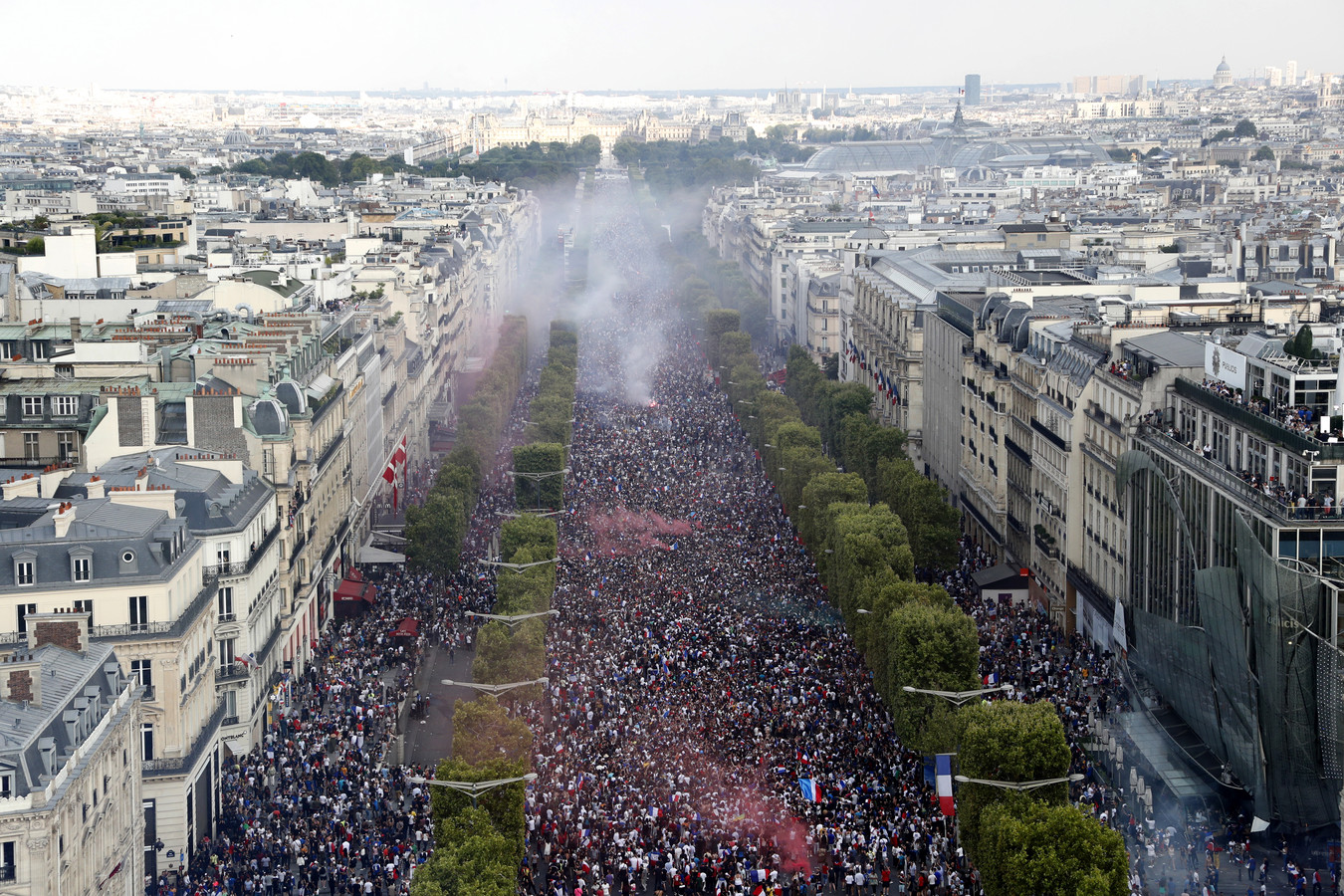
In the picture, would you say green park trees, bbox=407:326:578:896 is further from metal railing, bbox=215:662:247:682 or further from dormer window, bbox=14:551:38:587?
dormer window, bbox=14:551:38:587

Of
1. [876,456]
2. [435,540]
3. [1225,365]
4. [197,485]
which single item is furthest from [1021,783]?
[876,456]

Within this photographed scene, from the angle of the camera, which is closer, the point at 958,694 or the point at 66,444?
the point at 958,694

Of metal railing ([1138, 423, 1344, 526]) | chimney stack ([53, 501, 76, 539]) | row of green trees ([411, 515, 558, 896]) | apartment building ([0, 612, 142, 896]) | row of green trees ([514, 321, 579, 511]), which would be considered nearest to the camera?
apartment building ([0, 612, 142, 896])

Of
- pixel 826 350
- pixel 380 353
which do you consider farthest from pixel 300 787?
pixel 826 350

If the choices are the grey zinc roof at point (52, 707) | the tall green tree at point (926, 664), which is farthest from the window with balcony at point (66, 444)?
the tall green tree at point (926, 664)

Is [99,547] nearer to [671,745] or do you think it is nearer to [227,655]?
[227,655]

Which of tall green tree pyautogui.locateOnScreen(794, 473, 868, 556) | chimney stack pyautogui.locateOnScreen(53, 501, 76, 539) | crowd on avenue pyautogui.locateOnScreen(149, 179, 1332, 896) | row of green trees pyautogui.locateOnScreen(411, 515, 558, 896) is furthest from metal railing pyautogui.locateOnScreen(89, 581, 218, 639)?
tall green tree pyautogui.locateOnScreen(794, 473, 868, 556)

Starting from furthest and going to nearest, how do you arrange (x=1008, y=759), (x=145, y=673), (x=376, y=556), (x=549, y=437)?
(x=549, y=437) < (x=376, y=556) < (x=145, y=673) < (x=1008, y=759)
